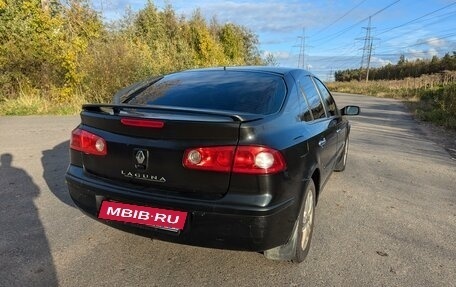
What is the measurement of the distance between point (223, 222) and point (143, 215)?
1.95 feet

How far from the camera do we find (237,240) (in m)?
2.77

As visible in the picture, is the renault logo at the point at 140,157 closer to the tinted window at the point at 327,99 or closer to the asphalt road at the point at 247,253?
the asphalt road at the point at 247,253

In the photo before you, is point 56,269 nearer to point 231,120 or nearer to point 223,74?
point 231,120

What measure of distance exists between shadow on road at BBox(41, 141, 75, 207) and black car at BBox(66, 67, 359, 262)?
5.40 feet

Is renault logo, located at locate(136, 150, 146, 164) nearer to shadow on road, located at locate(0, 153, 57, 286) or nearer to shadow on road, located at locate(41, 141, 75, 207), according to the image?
shadow on road, located at locate(0, 153, 57, 286)

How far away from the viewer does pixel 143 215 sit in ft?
9.57

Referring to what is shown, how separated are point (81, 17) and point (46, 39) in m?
4.94

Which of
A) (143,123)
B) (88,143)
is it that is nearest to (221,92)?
(143,123)

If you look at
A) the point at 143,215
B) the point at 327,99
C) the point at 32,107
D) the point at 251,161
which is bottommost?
the point at 32,107

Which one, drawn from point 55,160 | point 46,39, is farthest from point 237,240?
point 46,39

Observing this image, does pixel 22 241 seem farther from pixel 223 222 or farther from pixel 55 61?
pixel 55 61

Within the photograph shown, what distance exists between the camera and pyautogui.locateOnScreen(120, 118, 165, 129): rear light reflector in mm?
2844

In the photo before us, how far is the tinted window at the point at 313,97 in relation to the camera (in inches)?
163

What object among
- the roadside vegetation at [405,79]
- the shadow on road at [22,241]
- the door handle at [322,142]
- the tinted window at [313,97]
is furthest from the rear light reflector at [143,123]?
the roadside vegetation at [405,79]
